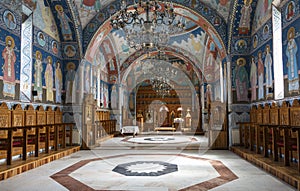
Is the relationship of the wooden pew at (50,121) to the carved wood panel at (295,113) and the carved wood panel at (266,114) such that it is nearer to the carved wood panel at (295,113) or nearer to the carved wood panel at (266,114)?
the carved wood panel at (266,114)

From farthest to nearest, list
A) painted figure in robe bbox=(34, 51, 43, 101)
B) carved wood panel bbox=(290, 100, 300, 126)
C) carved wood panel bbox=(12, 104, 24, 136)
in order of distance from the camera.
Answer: painted figure in robe bbox=(34, 51, 43, 101) < carved wood panel bbox=(12, 104, 24, 136) < carved wood panel bbox=(290, 100, 300, 126)

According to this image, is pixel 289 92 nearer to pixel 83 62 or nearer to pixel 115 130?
pixel 83 62

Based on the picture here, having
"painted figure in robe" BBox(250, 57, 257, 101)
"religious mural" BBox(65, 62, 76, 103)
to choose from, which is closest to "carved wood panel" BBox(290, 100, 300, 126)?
"painted figure in robe" BBox(250, 57, 257, 101)

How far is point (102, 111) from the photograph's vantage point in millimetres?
19297

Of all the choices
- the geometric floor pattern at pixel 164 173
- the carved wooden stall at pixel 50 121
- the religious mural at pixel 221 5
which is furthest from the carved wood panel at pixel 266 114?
the carved wooden stall at pixel 50 121

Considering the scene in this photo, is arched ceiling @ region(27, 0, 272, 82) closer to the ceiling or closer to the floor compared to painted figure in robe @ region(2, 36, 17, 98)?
closer to the ceiling

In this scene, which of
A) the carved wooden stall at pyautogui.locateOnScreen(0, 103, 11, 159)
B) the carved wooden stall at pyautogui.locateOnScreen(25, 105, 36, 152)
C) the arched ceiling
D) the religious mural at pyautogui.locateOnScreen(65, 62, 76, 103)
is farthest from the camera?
the religious mural at pyautogui.locateOnScreen(65, 62, 76, 103)

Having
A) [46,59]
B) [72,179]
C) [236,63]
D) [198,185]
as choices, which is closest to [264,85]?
[236,63]

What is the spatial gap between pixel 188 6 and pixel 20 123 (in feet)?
28.6

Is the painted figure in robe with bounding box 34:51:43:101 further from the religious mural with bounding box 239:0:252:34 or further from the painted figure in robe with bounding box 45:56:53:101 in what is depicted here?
the religious mural with bounding box 239:0:252:34

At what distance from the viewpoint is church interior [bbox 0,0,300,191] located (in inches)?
284

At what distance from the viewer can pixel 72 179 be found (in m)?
6.93

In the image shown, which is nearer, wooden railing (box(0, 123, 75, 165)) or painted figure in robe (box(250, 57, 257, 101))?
wooden railing (box(0, 123, 75, 165))

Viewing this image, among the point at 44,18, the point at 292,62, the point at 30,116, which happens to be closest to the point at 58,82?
the point at 44,18
